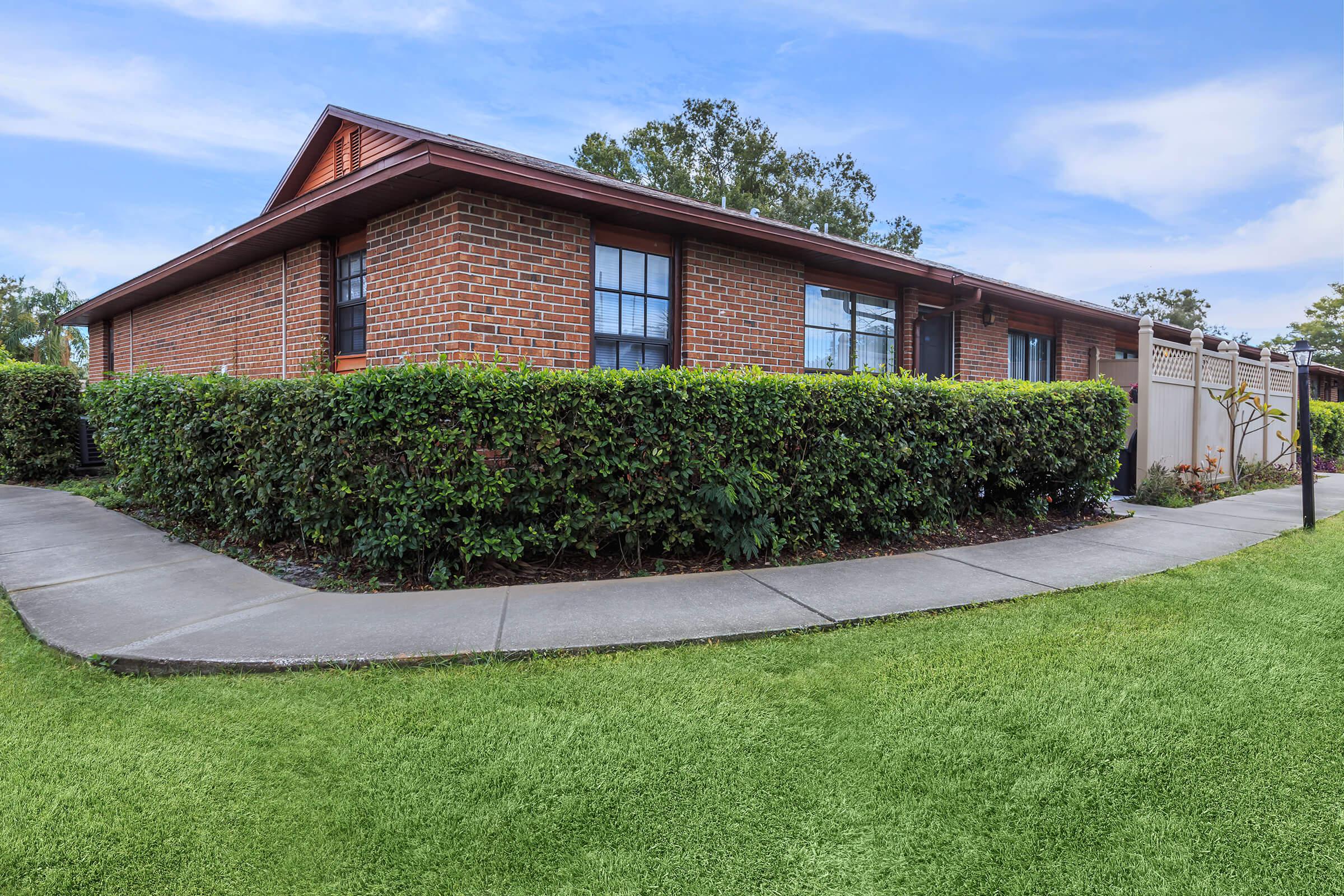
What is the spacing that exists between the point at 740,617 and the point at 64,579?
14.4 ft

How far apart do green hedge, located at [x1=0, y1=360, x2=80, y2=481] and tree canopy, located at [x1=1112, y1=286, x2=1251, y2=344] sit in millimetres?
64310

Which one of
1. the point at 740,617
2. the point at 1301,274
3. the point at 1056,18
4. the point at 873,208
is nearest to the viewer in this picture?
the point at 740,617

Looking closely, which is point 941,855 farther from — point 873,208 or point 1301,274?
point 1301,274

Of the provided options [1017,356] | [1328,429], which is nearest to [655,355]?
[1017,356]

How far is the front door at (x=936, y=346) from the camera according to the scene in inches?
406

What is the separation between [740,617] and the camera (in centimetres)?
362

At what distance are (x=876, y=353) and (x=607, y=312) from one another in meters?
4.66

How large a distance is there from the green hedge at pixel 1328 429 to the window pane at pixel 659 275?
49.2 feet

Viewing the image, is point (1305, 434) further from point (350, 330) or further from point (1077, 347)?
point (350, 330)

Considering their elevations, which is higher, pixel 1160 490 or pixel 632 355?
pixel 632 355

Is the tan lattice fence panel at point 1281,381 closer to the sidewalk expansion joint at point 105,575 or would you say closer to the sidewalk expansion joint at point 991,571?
the sidewalk expansion joint at point 991,571

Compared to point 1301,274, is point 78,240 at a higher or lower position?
higher

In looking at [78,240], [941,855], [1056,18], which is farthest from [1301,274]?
[78,240]

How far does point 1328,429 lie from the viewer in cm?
1502
